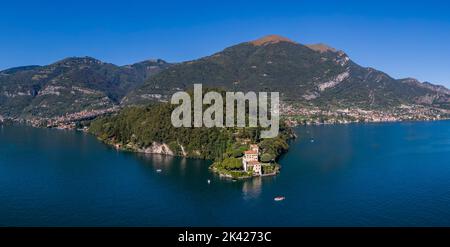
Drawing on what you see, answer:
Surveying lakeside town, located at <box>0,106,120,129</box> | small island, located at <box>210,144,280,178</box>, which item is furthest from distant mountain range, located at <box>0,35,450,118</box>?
small island, located at <box>210,144,280,178</box>

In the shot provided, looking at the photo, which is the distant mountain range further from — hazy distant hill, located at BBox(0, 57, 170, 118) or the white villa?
the white villa

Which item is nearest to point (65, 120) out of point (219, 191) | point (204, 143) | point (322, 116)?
point (322, 116)

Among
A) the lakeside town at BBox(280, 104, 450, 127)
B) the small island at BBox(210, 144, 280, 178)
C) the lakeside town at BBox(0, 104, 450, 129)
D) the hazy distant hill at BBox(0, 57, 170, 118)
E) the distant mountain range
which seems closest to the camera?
the small island at BBox(210, 144, 280, 178)

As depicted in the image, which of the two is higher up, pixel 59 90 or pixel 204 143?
pixel 59 90

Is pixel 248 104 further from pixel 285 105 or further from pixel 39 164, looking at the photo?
pixel 285 105

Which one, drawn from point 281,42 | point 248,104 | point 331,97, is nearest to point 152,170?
point 248,104

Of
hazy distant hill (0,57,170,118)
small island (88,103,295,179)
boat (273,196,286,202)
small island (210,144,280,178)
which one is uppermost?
hazy distant hill (0,57,170,118)

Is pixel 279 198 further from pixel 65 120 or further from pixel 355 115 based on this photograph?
pixel 355 115

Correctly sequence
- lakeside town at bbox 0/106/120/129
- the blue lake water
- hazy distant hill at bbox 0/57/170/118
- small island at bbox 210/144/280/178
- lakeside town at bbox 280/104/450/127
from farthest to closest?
hazy distant hill at bbox 0/57/170/118 → lakeside town at bbox 280/104/450/127 → lakeside town at bbox 0/106/120/129 → small island at bbox 210/144/280/178 → the blue lake water
